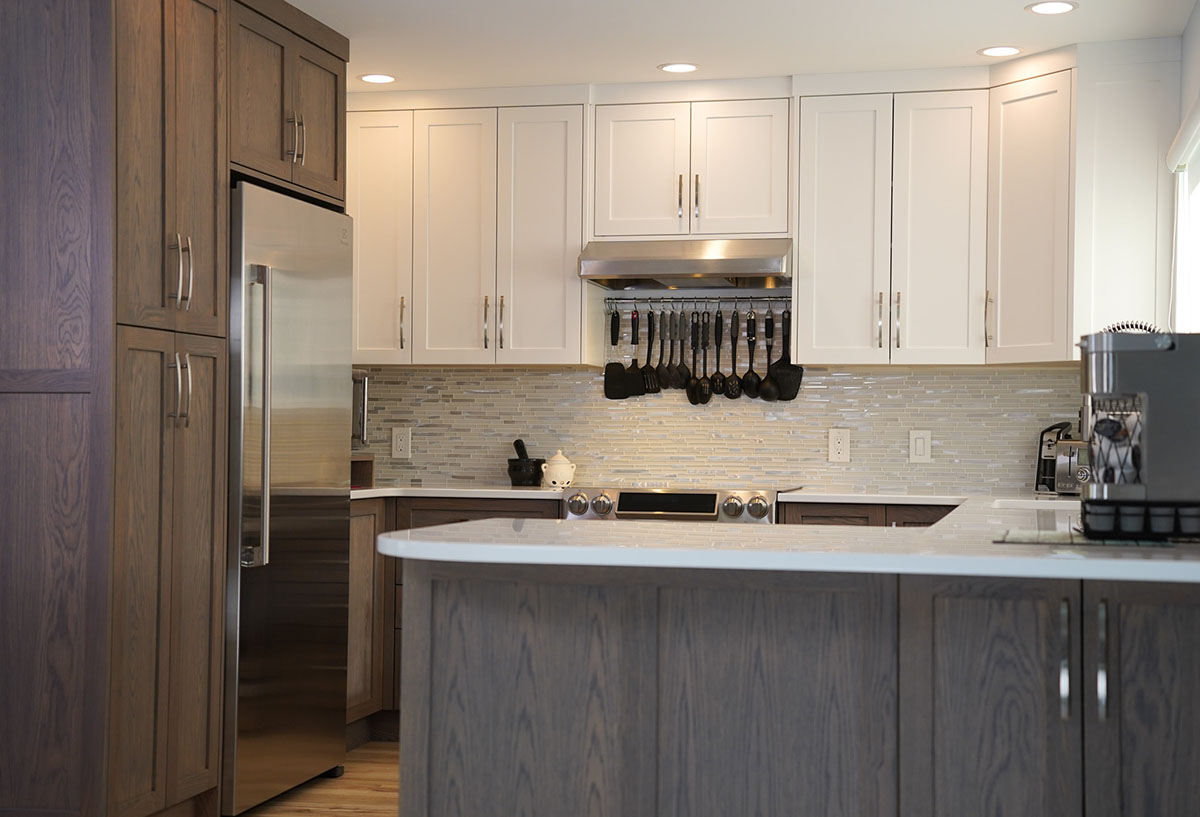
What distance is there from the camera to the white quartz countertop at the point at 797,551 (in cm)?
192

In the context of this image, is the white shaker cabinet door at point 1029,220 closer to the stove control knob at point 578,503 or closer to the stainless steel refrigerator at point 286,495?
the stove control knob at point 578,503

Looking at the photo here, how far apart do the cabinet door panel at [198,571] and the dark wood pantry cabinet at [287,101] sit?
664 mm

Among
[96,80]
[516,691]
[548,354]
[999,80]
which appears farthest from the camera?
[548,354]

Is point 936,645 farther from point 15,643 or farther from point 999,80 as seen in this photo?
point 999,80

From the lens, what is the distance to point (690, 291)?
16.6 ft

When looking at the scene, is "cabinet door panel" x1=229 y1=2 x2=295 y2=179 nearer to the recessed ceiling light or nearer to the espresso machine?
the recessed ceiling light

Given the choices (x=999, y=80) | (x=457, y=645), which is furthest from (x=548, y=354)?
(x=457, y=645)

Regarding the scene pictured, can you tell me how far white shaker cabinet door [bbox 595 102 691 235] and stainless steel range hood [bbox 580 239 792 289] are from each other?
0.09 meters

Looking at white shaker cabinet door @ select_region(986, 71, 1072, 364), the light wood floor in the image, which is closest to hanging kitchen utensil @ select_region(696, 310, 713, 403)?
white shaker cabinet door @ select_region(986, 71, 1072, 364)

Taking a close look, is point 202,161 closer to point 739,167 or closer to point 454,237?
point 454,237

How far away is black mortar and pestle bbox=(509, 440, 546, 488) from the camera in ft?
16.2

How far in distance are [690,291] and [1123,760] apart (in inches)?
128

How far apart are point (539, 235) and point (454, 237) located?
1.11 ft

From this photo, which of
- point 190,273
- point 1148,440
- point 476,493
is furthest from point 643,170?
point 1148,440
